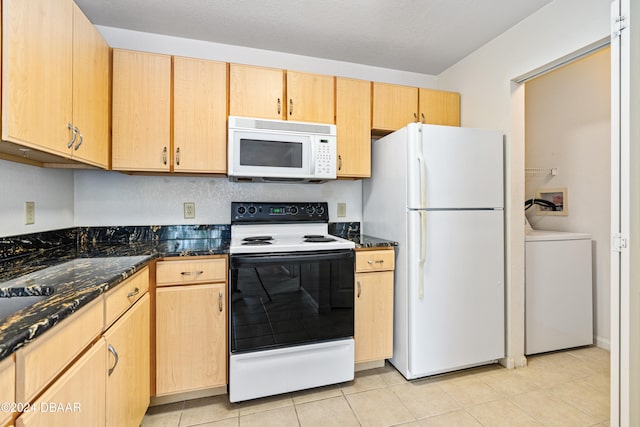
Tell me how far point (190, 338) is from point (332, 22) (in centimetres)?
221

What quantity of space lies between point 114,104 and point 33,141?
84 centimetres

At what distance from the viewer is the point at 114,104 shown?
1.84m

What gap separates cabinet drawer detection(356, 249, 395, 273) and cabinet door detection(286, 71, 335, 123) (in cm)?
102

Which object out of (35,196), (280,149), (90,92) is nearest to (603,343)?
(280,149)

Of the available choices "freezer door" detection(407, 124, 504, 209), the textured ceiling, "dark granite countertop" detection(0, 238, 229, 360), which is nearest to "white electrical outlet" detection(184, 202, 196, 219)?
"dark granite countertop" detection(0, 238, 229, 360)

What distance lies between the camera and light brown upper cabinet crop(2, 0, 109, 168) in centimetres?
102

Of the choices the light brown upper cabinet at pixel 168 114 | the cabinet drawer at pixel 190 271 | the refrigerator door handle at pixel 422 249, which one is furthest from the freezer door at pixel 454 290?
the light brown upper cabinet at pixel 168 114

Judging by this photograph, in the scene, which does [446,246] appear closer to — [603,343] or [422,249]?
[422,249]

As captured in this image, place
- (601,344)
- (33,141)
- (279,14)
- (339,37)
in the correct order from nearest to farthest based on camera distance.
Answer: (33,141)
(279,14)
(339,37)
(601,344)

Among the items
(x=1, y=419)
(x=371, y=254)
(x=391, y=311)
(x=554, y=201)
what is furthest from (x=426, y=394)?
(x=554, y=201)

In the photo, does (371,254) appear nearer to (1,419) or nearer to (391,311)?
(391,311)

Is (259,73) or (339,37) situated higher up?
(339,37)

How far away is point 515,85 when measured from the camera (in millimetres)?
2143

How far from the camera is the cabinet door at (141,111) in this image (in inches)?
72.6
